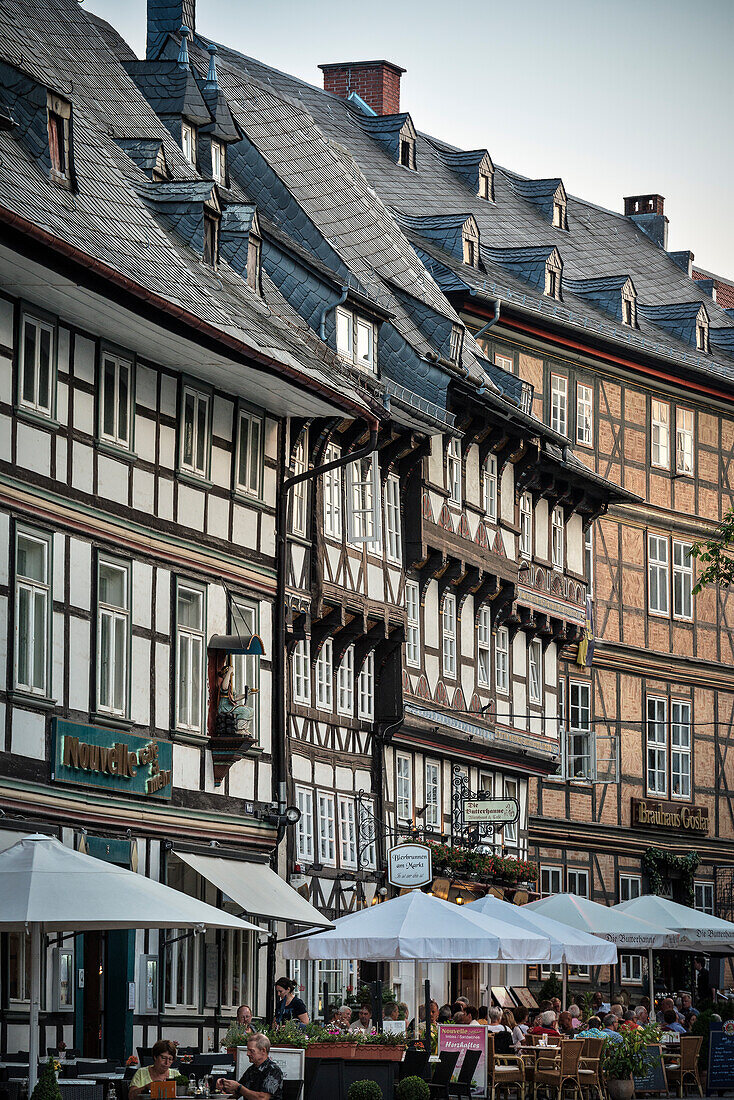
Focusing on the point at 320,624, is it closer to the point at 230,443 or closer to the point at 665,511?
the point at 230,443

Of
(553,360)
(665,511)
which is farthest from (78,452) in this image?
(665,511)

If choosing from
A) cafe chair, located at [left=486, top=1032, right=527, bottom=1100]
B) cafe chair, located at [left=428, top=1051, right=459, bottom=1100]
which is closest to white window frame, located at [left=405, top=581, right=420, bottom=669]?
cafe chair, located at [left=486, top=1032, right=527, bottom=1100]

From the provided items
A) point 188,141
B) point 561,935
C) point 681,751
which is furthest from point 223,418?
point 681,751

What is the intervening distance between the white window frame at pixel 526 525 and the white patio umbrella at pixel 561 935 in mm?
13181

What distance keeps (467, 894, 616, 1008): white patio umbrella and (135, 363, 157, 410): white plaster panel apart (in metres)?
8.29

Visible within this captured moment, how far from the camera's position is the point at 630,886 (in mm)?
48094

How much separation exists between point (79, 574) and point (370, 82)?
3173 centimetres

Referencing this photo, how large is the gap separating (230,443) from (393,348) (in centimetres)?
857

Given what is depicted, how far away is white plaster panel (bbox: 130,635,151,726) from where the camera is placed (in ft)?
83.1

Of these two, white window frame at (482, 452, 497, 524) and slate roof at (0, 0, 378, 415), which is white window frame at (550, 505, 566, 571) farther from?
slate roof at (0, 0, 378, 415)

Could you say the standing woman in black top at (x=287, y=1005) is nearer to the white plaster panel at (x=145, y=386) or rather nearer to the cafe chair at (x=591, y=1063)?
the cafe chair at (x=591, y=1063)

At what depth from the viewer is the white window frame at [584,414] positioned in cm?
4809

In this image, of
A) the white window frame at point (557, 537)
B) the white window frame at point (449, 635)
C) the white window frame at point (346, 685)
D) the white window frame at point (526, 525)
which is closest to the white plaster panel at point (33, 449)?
the white window frame at point (346, 685)

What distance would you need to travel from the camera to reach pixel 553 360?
155 feet
